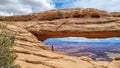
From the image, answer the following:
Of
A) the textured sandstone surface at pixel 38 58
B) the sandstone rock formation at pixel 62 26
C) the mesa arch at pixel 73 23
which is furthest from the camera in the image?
the mesa arch at pixel 73 23

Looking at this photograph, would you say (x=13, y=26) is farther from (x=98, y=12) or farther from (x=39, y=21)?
(x=98, y=12)

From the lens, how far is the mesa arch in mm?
25875

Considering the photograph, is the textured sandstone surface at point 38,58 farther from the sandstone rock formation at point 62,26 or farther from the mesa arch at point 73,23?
the mesa arch at point 73,23

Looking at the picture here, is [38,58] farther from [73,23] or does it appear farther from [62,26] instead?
[73,23]

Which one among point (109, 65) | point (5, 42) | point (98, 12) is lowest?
point (109, 65)

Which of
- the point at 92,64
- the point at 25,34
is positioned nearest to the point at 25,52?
the point at 25,34

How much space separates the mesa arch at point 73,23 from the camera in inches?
1019

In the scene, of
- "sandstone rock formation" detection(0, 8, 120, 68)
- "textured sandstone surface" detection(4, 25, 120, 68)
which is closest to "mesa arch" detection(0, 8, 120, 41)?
"sandstone rock formation" detection(0, 8, 120, 68)

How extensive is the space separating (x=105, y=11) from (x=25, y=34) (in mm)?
9099

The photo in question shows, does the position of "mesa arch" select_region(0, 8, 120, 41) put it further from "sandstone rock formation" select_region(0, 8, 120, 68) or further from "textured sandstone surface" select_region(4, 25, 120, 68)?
"textured sandstone surface" select_region(4, 25, 120, 68)

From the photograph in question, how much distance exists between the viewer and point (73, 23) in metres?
26.7

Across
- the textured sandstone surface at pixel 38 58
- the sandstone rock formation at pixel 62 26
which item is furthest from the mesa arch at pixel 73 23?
the textured sandstone surface at pixel 38 58

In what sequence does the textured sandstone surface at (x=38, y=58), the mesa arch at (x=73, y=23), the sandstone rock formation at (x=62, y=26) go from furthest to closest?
the mesa arch at (x=73, y=23) < the sandstone rock formation at (x=62, y=26) < the textured sandstone surface at (x=38, y=58)

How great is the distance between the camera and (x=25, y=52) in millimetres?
21844
